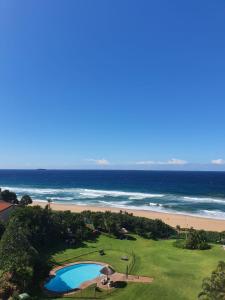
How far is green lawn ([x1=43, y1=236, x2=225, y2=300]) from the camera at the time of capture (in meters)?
20.9

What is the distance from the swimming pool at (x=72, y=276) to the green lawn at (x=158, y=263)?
1.49m

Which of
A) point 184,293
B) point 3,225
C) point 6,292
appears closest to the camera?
point 6,292

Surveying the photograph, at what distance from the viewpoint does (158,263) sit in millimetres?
26578

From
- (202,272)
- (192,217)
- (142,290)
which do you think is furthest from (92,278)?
(192,217)

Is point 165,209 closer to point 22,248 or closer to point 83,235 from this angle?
point 83,235

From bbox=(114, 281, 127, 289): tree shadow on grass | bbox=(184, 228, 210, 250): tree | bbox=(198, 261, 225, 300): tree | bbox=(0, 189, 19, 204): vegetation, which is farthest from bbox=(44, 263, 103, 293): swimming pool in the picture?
bbox=(0, 189, 19, 204): vegetation

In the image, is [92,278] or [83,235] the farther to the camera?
[83,235]

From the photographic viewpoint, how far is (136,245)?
32875 mm

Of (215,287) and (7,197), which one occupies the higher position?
(7,197)

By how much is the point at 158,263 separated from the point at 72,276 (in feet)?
24.5

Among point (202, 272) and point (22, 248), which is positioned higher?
point (22, 248)

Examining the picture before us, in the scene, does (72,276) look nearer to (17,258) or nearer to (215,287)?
(17,258)

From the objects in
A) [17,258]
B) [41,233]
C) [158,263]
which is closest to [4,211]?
[41,233]

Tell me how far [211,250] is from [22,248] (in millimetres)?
18733
